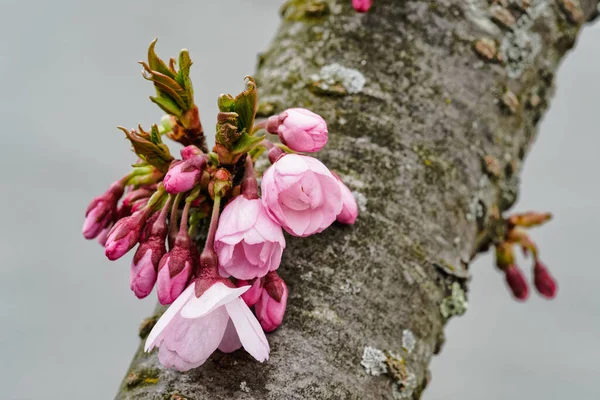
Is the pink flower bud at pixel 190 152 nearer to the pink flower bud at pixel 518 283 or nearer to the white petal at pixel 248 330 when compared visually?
the white petal at pixel 248 330

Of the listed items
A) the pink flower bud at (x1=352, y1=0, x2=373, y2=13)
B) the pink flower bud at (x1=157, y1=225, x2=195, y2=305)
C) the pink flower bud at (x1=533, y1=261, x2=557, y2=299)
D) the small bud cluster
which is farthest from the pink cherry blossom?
the pink flower bud at (x1=533, y1=261, x2=557, y2=299)

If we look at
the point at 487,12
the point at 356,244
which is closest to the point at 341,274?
the point at 356,244

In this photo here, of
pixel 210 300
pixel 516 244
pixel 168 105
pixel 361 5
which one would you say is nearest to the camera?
pixel 210 300

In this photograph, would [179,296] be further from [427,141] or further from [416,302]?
[427,141]

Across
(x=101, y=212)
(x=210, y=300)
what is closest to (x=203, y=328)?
(x=210, y=300)

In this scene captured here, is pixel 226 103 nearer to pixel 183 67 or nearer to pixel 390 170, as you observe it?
pixel 183 67

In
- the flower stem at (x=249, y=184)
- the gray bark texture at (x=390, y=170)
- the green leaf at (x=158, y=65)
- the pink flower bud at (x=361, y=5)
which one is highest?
the green leaf at (x=158, y=65)

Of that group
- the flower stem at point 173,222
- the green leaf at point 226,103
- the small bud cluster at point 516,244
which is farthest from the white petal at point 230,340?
the small bud cluster at point 516,244
